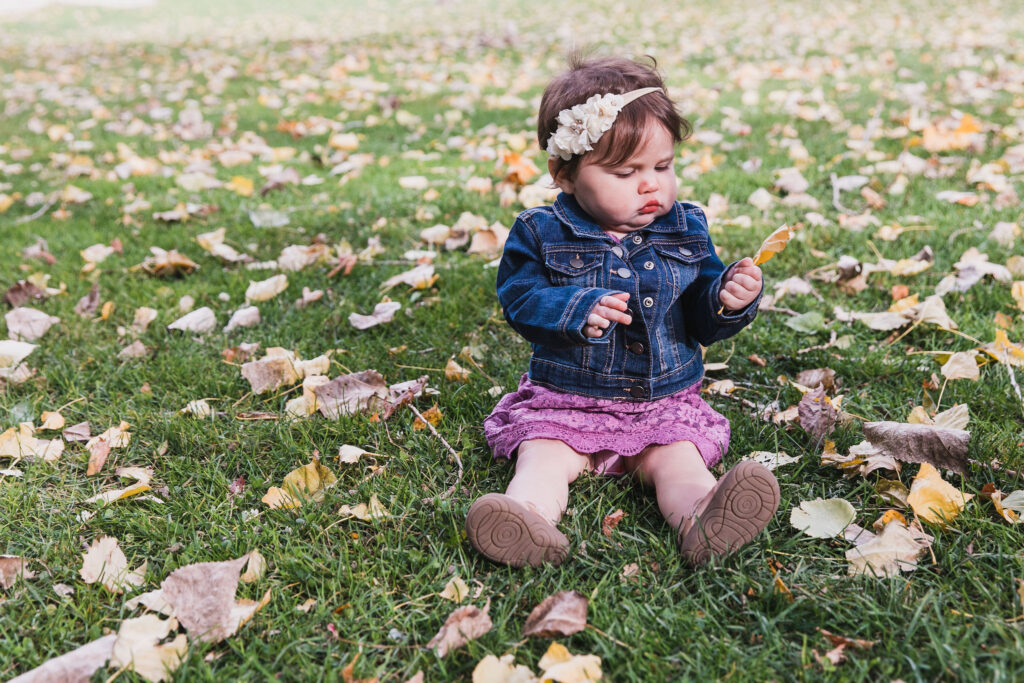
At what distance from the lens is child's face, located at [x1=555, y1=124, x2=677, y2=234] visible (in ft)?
6.61

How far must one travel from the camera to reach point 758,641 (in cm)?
152

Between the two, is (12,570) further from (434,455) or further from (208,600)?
(434,455)

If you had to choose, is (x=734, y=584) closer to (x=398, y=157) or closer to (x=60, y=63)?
(x=398, y=157)

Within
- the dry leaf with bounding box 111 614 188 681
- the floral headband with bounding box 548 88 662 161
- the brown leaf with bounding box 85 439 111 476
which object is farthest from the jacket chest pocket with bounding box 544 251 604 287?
the brown leaf with bounding box 85 439 111 476

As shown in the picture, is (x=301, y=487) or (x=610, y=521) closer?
(x=610, y=521)

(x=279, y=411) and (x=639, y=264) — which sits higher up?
(x=639, y=264)

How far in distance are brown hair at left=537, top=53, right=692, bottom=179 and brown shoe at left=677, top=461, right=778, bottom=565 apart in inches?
32.6

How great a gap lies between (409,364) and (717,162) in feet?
9.49

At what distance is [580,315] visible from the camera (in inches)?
74.0

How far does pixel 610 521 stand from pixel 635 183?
0.84m

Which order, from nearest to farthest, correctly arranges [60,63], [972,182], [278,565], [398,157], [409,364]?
[278,565], [409,364], [972,182], [398,157], [60,63]

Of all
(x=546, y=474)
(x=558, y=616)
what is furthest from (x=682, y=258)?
(x=558, y=616)

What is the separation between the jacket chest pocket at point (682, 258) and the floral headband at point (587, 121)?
0.34 meters

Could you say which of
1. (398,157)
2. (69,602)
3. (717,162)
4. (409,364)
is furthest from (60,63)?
(69,602)
